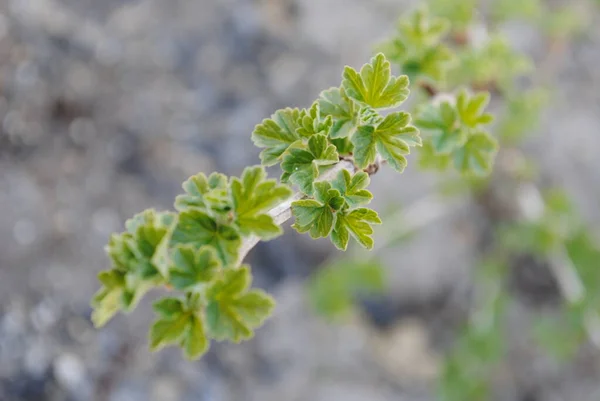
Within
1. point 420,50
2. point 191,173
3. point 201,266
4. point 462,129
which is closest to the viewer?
point 201,266

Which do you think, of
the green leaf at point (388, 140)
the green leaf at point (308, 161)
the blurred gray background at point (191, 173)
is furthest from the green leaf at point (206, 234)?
the blurred gray background at point (191, 173)

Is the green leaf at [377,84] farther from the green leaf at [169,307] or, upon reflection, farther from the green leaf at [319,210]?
the green leaf at [169,307]

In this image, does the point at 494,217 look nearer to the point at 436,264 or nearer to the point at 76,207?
the point at 436,264

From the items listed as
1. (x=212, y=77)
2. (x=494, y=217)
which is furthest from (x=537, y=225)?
(x=212, y=77)

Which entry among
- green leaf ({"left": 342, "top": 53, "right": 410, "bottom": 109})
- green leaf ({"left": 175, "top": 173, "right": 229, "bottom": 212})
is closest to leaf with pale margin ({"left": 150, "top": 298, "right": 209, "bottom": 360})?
green leaf ({"left": 175, "top": 173, "right": 229, "bottom": 212})

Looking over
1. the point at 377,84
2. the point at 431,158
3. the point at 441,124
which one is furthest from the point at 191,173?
the point at 377,84

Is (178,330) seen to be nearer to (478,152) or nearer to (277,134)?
(277,134)
